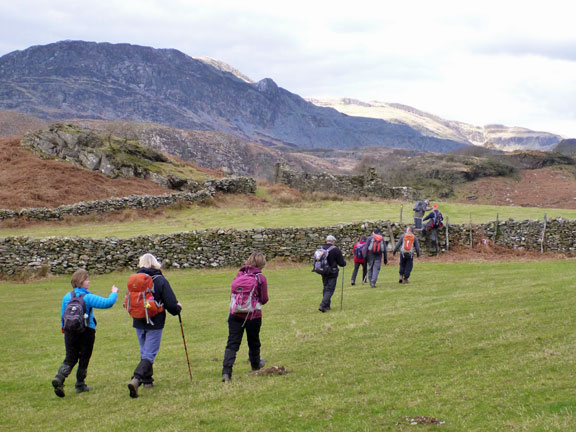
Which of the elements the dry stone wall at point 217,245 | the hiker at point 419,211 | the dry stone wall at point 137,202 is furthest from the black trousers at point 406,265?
the dry stone wall at point 137,202

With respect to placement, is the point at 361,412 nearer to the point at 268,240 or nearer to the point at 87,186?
the point at 268,240

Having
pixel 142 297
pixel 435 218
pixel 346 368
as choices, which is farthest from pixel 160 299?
pixel 435 218

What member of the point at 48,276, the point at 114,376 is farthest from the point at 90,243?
the point at 114,376

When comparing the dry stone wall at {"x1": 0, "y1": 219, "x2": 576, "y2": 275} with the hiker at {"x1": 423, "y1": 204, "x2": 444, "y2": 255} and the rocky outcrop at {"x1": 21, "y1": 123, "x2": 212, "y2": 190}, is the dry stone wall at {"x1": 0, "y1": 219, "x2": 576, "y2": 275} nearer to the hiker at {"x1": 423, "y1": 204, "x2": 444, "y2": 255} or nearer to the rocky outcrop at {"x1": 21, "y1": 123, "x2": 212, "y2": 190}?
the hiker at {"x1": 423, "y1": 204, "x2": 444, "y2": 255}

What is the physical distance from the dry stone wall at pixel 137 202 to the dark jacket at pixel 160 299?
104 ft

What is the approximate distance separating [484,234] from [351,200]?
18504 mm

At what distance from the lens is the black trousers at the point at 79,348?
33.3ft

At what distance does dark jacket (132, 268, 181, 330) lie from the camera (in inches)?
391

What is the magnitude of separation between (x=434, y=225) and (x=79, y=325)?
23.8m

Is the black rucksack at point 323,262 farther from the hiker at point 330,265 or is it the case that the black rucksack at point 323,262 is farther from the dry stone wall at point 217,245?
the dry stone wall at point 217,245

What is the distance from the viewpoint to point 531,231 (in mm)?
31766

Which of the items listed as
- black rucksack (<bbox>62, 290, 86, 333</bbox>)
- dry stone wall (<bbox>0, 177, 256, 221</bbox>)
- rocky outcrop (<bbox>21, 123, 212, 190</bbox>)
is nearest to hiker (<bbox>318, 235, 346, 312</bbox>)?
black rucksack (<bbox>62, 290, 86, 333</bbox>)

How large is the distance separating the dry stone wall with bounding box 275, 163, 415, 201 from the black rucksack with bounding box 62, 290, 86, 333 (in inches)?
1774

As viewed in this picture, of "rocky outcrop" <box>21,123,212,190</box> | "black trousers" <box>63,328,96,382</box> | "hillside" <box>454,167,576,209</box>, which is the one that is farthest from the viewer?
"hillside" <box>454,167,576,209</box>
